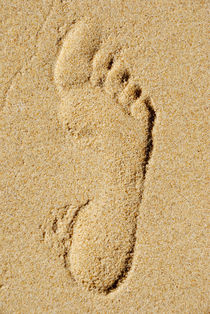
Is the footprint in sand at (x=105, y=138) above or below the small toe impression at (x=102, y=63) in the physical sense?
below

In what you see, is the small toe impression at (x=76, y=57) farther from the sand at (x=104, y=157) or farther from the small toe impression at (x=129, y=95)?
the small toe impression at (x=129, y=95)

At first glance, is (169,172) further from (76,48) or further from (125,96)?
(76,48)

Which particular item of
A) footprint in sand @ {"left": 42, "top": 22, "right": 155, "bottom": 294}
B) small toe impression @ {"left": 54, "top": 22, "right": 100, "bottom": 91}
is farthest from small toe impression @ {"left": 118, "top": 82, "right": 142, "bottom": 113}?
small toe impression @ {"left": 54, "top": 22, "right": 100, "bottom": 91}

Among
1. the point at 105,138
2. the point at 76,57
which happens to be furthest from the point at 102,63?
the point at 105,138

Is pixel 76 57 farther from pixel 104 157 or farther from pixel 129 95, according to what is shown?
pixel 104 157

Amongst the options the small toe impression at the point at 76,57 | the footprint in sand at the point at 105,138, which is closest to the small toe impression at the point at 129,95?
the footprint in sand at the point at 105,138

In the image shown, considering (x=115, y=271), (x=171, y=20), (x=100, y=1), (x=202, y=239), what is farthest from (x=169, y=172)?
(x=100, y=1)

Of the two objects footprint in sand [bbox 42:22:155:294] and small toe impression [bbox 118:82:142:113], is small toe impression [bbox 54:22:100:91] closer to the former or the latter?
footprint in sand [bbox 42:22:155:294]
